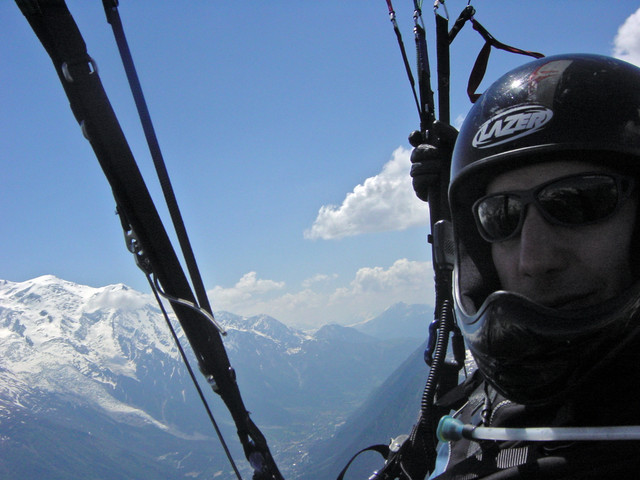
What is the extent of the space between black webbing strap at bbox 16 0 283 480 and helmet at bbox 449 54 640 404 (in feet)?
5.06

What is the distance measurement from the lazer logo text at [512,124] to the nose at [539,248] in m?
0.33

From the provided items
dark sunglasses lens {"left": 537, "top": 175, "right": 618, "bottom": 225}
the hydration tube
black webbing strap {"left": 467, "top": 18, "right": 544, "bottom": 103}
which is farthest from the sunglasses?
black webbing strap {"left": 467, "top": 18, "right": 544, "bottom": 103}

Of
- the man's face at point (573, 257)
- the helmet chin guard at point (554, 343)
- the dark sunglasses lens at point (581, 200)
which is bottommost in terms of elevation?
the helmet chin guard at point (554, 343)

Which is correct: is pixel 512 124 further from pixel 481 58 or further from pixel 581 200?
pixel 481 58

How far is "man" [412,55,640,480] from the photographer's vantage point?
1.41 m

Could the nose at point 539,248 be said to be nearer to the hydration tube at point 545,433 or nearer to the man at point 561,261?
the man at point 561,261

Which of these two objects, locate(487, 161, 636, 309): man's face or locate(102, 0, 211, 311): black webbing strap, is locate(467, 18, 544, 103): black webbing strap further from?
locate(102, 0, 211, 311): black webbing strap

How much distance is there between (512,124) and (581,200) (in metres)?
0.45

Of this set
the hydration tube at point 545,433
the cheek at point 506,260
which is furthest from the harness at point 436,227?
the cheek at point 506,260

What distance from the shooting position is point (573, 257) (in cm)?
153

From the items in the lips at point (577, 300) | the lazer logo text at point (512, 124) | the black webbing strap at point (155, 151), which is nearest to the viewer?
the lips at point (577, 300)

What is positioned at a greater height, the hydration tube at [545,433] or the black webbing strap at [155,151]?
the black webbing strap at [155,151]

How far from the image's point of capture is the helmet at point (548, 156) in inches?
56.3

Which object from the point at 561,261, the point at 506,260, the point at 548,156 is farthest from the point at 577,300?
the point at 548,156
